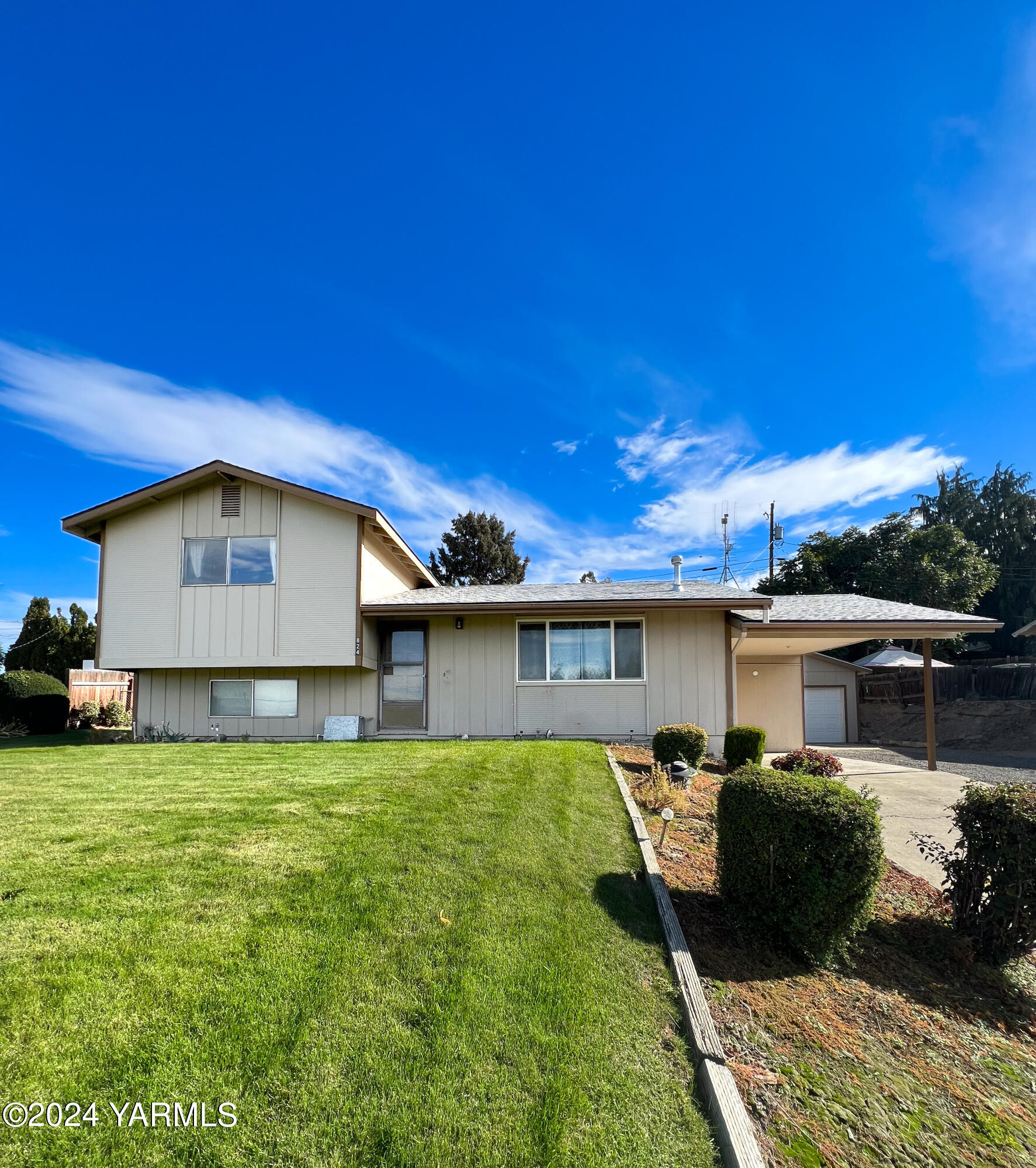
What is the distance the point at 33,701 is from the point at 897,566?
30.8m

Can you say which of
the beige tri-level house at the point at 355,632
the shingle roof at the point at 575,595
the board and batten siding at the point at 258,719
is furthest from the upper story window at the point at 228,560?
the shingle roof at the point at 575,595

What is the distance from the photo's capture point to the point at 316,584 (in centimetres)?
1193

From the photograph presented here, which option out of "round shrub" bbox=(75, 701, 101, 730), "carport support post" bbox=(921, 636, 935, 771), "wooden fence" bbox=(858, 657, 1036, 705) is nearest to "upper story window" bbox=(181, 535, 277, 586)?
"round shrub" bbox=(75, 701, 101, 730)

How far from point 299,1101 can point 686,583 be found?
1205 cm

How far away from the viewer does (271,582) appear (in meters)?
12.0

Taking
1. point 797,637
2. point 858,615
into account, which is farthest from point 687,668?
point 858,615

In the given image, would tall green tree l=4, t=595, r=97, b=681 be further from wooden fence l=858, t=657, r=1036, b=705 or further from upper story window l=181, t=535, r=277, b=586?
wooden fence l=858, t=657, r=1036, b=705

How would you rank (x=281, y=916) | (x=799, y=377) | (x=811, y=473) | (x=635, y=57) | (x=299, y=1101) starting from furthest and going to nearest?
(x=811, y=473), (x=799, y=377), (x=635, y=57), (x=281, y=916), (x=299, y=1101)

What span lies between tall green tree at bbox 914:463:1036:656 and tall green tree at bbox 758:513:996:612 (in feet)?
A: 17.3

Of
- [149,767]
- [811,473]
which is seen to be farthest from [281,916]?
[811,473]

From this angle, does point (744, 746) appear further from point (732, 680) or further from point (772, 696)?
point (772, 696)

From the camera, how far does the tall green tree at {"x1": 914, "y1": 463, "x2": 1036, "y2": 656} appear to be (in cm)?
3119

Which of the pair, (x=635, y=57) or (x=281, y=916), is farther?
(x=635, y=57)

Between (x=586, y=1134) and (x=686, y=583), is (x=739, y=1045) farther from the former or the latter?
(x=686, y=583)
